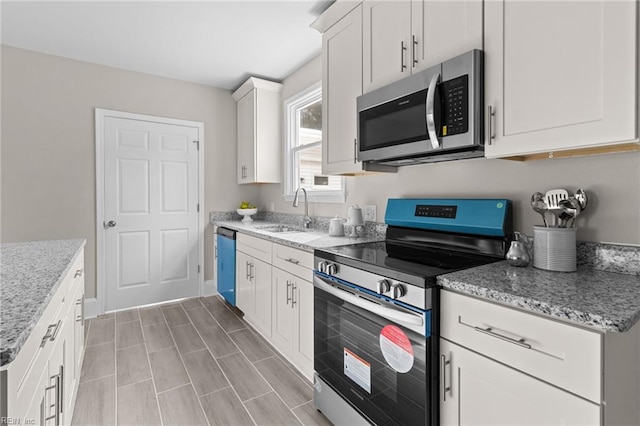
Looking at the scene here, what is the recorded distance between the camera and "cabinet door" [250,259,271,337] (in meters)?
2.53

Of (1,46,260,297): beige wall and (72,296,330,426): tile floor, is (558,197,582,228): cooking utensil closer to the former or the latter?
(72,296,330,426): tile floor

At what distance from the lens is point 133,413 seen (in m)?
1.79

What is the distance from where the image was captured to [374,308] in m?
1.37

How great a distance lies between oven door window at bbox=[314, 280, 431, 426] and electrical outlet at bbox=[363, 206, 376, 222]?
826 millimetres

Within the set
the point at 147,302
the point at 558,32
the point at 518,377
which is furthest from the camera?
the point at 147,302

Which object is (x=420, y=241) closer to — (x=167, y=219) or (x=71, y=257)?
(x=71, y=257)

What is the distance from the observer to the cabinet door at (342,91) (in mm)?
2043

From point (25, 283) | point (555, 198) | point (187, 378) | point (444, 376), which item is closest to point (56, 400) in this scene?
point (25, 283)

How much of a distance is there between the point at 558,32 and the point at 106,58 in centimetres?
373

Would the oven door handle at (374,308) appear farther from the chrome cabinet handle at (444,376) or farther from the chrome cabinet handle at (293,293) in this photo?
the chrome cabinet handle at (293,293)

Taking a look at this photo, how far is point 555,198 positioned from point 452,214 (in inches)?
18.6

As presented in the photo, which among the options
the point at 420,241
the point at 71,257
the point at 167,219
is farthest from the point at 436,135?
the point at 167,219

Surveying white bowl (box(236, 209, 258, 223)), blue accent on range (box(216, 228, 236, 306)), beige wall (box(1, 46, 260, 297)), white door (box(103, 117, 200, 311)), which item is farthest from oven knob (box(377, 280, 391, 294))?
beige wall (box(1, 46, 260, 297))

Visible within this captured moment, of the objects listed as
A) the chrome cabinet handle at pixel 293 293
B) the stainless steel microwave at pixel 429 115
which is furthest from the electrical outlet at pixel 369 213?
the chrome cabinet handle at pixel 293 293
